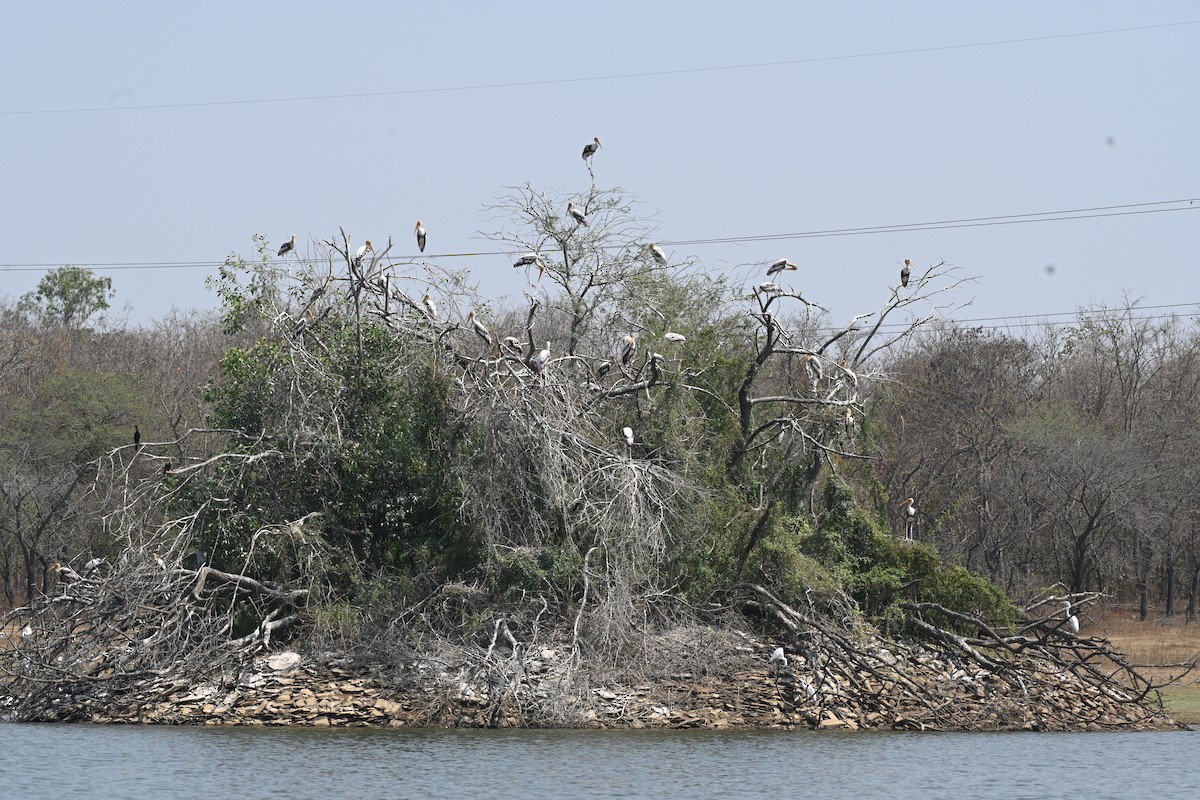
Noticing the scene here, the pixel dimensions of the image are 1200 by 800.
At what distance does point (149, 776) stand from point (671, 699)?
7.00 meters

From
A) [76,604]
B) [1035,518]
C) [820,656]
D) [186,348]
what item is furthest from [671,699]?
[186,348]

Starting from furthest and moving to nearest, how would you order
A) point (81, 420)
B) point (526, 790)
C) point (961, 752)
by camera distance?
1. point (81, 420)
2. point (961, 752)
3. point (526, 790)

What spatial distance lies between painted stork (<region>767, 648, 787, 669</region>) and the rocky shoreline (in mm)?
98

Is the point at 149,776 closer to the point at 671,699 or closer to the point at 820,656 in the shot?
the point at 671,699

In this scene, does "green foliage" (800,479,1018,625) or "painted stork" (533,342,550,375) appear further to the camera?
"green foliage" (800,479,1018,625)

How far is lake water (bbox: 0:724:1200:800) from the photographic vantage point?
48.9 ft

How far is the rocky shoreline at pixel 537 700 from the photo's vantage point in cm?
1922

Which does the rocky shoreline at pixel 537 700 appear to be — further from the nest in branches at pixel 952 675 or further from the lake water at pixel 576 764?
the lake water at pixel 576 764

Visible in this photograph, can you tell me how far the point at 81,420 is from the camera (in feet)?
131

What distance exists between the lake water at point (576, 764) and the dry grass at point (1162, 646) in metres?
4.12

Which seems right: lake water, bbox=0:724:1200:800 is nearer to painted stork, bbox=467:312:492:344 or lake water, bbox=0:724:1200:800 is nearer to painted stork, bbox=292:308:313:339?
painted stork, bbox=467:312:492:344

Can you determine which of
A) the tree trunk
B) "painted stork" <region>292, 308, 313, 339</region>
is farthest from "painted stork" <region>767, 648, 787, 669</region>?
the tree trunk

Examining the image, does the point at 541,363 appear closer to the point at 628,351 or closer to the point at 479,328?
the point at 479,328

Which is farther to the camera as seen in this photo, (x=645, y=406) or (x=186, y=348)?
(x=186, y=348)
